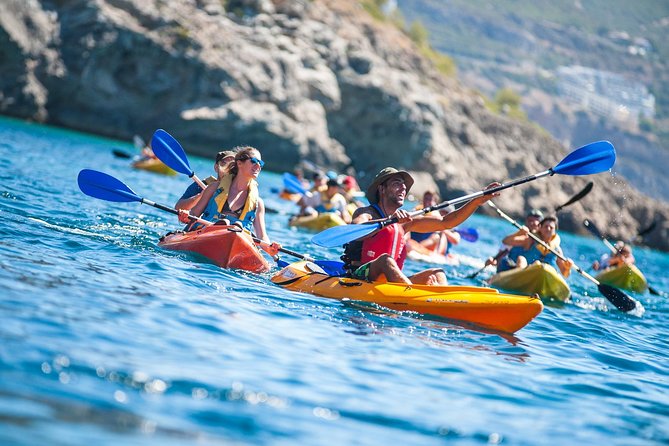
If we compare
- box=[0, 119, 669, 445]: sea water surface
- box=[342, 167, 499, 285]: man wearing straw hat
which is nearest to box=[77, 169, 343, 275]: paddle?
box=[0, 119, 669, 445]: sea water surface

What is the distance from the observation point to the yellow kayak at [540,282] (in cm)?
1122

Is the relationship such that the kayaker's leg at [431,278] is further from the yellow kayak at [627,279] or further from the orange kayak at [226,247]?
the yellow kayak at [627,279]

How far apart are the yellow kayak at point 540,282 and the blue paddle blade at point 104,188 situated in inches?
208

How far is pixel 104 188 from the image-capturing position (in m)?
9.50

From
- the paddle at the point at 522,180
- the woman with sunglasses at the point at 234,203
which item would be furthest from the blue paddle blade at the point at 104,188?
the paddle at the point at 522,180

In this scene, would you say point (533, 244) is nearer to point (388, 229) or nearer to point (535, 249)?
point (535, 249)

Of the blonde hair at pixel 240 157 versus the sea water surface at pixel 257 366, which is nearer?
the sea water surface at pixel 257 366

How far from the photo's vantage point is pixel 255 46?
139 ft

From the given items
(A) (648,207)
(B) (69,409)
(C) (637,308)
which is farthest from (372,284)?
(A) (648,207)

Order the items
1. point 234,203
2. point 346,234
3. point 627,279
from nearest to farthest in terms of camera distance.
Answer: point 346,234 → point 234,203 → point 627,279

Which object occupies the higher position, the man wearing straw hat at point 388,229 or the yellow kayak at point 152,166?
the yellow kayak at point 152,166

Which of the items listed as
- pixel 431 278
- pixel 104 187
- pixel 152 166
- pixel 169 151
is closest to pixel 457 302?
pixel 431 278

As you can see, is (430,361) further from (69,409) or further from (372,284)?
(69,409)

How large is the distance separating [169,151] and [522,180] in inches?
180
